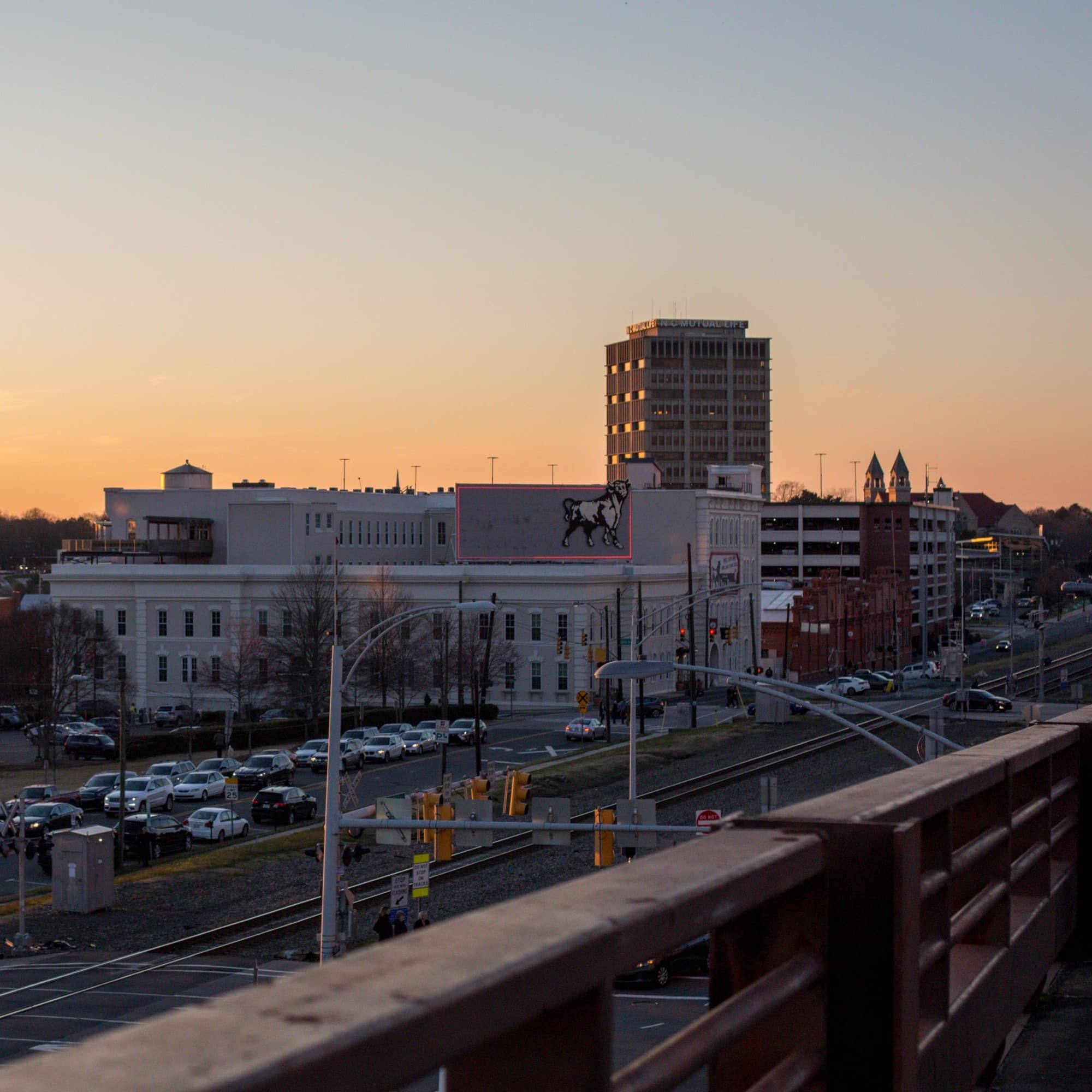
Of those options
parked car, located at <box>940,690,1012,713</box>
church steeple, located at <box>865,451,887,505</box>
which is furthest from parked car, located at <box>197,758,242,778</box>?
church steeple, located at <box>865,451,887,505</box>

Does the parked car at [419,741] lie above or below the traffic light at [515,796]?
below

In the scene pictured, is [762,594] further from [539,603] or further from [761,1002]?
[761,1002]

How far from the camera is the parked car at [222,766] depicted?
60.2m

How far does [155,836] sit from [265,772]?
1349 centimetres

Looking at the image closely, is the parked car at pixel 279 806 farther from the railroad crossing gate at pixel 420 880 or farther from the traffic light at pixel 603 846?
the traffic light at pixel 603 846

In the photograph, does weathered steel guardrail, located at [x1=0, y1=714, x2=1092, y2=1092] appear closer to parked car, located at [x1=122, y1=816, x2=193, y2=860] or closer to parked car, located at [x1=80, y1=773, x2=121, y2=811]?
parked car, located at [x1=122, y1=816, x2=193, y2=860]

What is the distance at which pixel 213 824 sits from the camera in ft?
153

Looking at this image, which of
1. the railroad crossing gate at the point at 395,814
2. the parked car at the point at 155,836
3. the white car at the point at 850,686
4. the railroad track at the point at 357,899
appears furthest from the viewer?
the white car at the point at 850,686

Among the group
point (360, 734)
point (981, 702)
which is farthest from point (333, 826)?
point (360, 734)

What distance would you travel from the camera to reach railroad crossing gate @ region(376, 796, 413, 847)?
2538cm

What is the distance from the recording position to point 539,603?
289 ft

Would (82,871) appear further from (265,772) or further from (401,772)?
(401,772)

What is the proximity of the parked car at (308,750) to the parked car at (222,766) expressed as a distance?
101 inches

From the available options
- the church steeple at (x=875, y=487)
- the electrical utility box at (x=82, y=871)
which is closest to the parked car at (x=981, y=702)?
the electrical utility box at (x=82, y=871)
